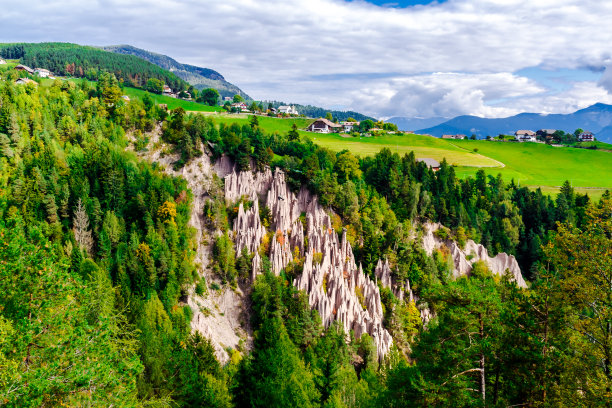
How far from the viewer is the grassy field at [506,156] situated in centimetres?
10481

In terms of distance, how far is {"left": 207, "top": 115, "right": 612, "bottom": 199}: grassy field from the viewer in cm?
10481

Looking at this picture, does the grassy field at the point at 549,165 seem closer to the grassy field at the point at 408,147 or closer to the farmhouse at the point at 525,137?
the grassy field at the point at 408,147

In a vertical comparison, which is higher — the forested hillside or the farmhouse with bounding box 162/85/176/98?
the farmhouse with bounding box 162/85/176/98

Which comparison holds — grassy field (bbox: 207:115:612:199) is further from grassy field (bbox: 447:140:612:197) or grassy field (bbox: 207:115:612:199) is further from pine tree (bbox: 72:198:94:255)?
pine tree (bbox: 72:198:94:255)

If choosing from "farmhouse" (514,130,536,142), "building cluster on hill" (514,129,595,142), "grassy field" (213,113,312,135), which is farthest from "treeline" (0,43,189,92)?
"building cluster on hill" (514,129,595,142)

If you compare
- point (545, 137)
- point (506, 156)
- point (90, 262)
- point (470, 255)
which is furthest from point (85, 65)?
point (545, 137)

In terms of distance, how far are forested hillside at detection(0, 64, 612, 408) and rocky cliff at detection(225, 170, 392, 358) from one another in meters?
1.82

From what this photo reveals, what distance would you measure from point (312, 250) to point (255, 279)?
10.4 meters

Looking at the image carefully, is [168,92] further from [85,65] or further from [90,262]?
[90,262]

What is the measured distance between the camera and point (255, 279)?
55.1 meters

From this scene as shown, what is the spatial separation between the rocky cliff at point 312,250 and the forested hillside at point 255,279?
182 centimetres

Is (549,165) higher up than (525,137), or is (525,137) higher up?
(525,137)

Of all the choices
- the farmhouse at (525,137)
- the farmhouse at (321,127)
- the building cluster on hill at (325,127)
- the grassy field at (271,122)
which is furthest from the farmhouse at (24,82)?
the farmhouse at (525,137)

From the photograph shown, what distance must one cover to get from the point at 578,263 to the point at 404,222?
55042 mm
